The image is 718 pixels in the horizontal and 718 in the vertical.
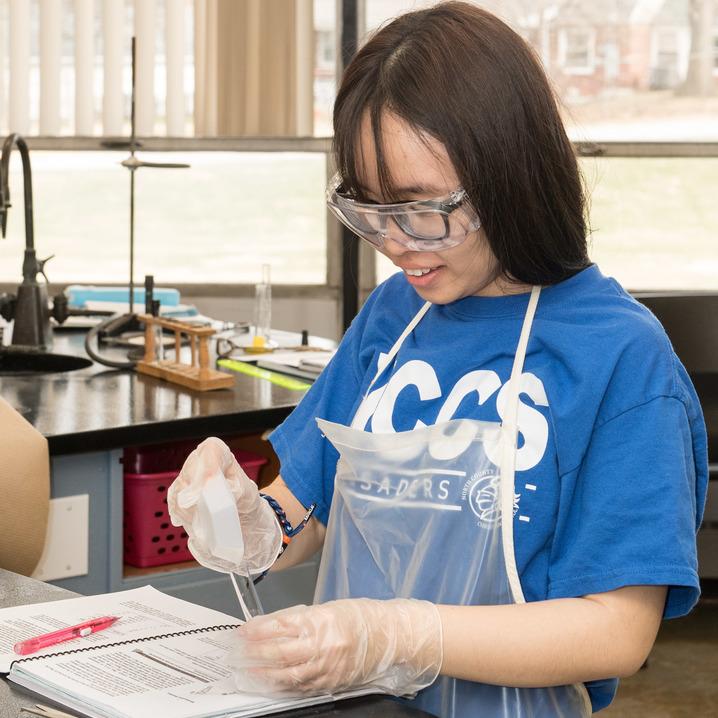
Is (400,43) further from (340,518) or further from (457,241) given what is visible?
(340,518)

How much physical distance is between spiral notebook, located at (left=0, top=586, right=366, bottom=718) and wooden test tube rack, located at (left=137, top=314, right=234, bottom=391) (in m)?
1.04

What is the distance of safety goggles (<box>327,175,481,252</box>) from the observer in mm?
1087

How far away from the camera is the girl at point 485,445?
3.33 feet

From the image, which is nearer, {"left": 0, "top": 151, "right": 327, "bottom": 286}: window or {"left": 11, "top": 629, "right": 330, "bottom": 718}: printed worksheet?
{"left": 11, "top": 629, "right": 330, "bottom": 718}: printed worksheet

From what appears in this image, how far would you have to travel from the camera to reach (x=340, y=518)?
1.23 meters

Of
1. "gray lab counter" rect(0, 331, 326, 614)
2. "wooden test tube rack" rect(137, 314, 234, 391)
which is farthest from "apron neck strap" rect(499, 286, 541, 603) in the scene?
"wooden test tube rack" rect(137, 314, 234, 391)

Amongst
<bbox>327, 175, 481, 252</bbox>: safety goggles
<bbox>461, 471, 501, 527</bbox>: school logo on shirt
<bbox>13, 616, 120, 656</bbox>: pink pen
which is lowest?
<bbox>13, 616, 120, 656</bbox>: pink pen

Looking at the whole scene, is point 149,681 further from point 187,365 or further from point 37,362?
point 37,362

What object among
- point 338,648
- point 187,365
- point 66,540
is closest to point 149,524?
point 66,540

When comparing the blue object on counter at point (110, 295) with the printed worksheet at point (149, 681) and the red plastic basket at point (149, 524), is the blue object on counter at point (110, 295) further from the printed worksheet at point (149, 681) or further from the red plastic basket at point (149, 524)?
the printed worksheet at point (149, 681)

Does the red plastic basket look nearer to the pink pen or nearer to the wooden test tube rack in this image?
the wooden test tube rack

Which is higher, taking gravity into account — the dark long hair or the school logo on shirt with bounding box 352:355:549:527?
the dark long hair

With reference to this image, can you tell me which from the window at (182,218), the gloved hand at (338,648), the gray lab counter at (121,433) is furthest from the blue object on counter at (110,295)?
the gloved hand at (338,648)

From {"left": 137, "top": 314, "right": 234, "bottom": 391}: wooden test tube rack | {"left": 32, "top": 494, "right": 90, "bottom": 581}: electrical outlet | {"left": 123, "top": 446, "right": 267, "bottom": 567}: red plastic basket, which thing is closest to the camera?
{"left": 32, "top": 494, "right": 90, "bottom": 581}: electrical outlet
